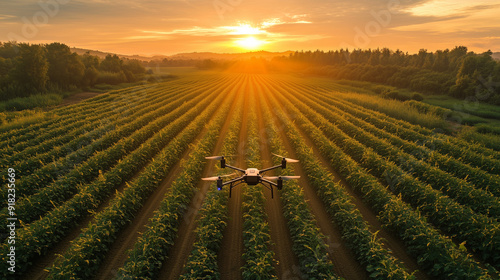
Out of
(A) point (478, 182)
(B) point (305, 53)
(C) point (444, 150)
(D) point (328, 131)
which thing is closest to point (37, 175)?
(D) point (328, 131)

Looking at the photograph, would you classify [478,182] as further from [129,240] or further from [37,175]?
[37,175]

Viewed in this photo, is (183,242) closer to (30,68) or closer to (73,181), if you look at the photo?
(73,181)

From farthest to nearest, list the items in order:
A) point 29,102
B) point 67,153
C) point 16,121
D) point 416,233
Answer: point 29,102 → point 16,121 → point 67,153 → point 416,233

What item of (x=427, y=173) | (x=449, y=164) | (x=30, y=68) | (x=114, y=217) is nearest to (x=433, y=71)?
(x=449, y=164)

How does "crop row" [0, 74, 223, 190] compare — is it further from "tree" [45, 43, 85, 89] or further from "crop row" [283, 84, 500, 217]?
"tree" [45, 43, 85, 89]

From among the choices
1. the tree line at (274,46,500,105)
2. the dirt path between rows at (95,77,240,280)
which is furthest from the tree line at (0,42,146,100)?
the tree line at (274,46,500,105)
